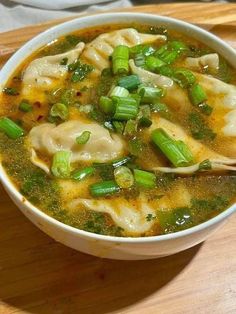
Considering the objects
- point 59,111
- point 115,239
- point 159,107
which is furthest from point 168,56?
point 115,239

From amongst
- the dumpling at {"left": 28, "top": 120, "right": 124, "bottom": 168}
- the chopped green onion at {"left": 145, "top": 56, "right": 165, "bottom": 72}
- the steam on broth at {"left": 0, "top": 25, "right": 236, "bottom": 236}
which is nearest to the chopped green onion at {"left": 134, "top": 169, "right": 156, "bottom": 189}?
the steam on broth at {"left": 0, "top": 25, "right": 236, "bottom": 236}

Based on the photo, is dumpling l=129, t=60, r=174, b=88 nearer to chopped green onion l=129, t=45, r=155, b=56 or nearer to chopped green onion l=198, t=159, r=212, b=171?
chopped green onion l=129, t=45, r=155, b=56

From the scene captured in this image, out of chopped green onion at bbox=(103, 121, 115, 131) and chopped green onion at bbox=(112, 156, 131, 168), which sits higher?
chopped green onion at bbox=(103, 121, 115, 131)

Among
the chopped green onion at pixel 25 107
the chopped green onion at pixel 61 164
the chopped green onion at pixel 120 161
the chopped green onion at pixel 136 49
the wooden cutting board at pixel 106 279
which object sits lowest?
the wooden cutting board at pixel 106 279

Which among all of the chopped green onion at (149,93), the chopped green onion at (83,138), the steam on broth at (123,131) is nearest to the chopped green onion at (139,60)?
the steam on broth at (123,131)

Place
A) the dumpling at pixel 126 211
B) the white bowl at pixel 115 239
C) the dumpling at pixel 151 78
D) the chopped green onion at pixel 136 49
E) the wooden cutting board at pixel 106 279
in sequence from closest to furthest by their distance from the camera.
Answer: the white bowl at pixel 115 239 → the dumpling at pixel 126 211 → the wooden cutting board at pixel 106 279 → the dumpling at pixel 151 78 → the chopped green onion at pixel 136 49

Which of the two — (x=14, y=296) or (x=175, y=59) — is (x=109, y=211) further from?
(x=175, y=59)

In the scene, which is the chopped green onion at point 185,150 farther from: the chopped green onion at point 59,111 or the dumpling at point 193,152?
the chopped green onion at point 59,111

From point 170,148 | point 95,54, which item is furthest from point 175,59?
point 170,148
